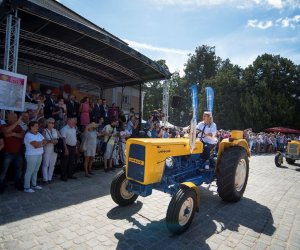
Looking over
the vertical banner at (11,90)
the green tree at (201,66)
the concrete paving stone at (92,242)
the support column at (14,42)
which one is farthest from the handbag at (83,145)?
the green tree at (201,66)

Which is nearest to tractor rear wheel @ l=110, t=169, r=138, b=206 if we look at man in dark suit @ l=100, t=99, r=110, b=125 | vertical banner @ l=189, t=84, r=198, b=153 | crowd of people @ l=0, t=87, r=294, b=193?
vertical banner @ l=189, t=84, r=198, b=153

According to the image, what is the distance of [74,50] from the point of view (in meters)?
9.47

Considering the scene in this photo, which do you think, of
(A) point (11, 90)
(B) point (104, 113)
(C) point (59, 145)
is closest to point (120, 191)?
(C) point (59, 145)

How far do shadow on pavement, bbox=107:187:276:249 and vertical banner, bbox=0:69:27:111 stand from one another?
380 centimetres

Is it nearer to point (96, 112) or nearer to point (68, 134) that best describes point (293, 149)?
point (96, 112)

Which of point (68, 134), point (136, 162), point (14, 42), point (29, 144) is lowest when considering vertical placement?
point (136, 162)

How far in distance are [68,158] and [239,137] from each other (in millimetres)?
4625

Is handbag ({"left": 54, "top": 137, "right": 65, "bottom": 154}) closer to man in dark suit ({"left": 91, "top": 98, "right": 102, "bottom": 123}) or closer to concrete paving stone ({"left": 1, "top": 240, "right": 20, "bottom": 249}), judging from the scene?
man in dark suit ({"left": 91, "top": 98, "right": 102, "bottom": 123})

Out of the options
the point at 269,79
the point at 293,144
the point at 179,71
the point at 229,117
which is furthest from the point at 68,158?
the point at 179,71

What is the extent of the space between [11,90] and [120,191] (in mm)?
3883

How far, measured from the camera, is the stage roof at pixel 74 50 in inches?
261

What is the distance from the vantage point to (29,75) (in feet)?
42.9

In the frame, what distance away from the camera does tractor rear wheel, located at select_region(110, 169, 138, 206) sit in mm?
4527

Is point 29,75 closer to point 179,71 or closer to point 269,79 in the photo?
point 269,79
